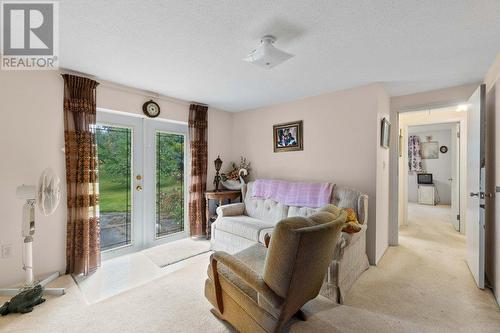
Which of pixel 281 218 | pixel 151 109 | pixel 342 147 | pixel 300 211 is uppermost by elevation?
pixel 151 109

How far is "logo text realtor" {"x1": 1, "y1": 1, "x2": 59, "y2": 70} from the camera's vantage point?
151cm

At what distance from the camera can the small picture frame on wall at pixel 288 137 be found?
3449mm

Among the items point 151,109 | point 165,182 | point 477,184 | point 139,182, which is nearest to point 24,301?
point 139,182

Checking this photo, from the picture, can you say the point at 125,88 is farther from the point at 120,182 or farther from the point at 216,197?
the point at 216,197

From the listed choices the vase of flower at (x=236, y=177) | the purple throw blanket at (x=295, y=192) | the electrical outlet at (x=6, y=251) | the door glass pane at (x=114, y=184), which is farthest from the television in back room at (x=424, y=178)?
the electrical outlet at (x=6, y=251)

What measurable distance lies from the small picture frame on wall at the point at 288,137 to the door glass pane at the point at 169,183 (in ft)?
5.24

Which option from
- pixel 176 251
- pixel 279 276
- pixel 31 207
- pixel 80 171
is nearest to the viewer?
pixel 279 276

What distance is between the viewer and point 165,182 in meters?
3.52

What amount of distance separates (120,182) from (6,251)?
124 cm

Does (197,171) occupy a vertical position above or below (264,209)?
above

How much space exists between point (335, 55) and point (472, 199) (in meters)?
2.13

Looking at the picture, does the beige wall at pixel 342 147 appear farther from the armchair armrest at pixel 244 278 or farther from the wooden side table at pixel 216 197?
the armchair armrest at pixel 244 278

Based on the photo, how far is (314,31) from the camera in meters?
1.71

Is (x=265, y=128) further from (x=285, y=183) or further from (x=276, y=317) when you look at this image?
(x=276, y=317)
